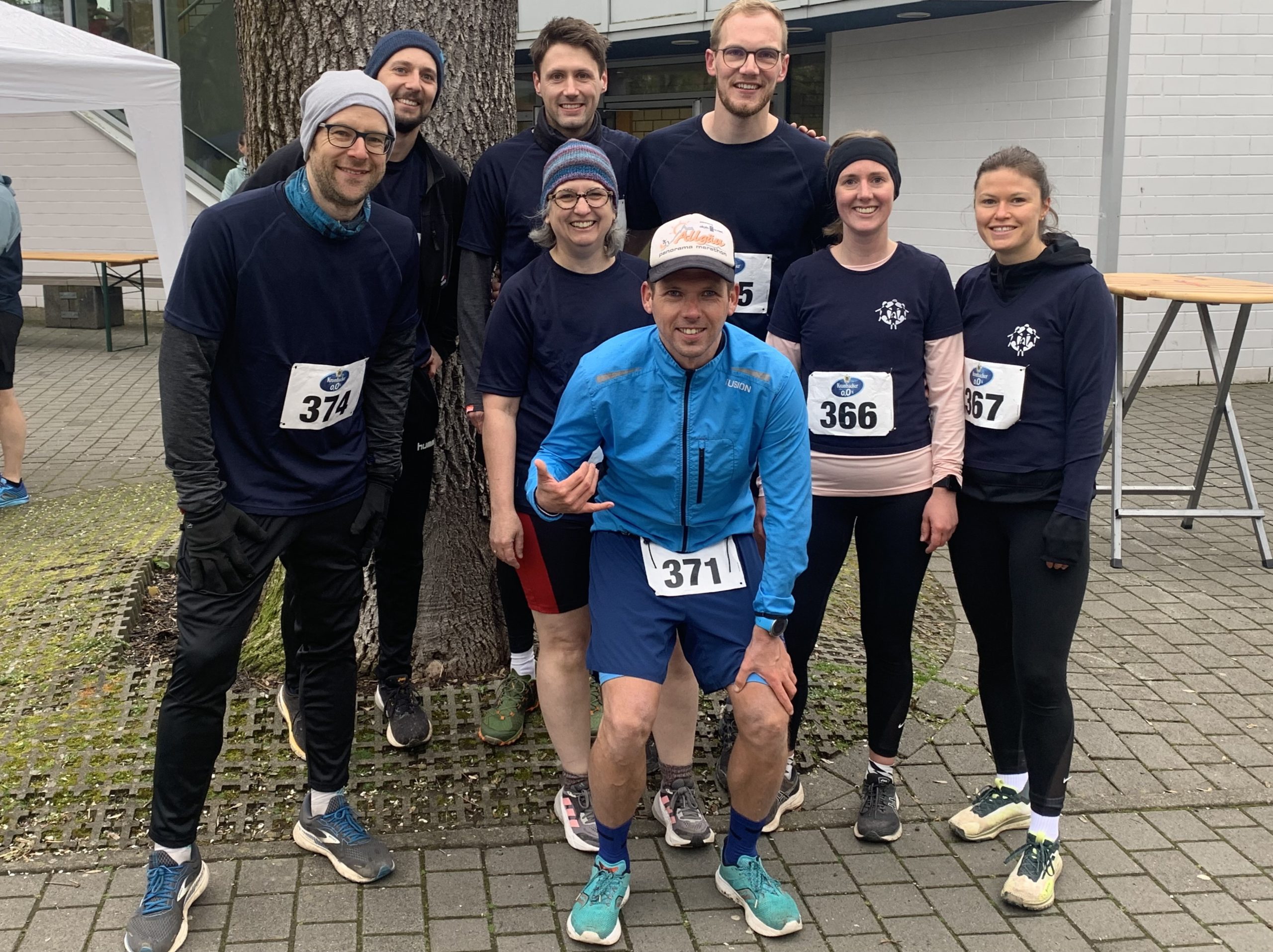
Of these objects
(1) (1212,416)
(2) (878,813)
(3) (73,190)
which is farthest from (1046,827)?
(3) (73,190)

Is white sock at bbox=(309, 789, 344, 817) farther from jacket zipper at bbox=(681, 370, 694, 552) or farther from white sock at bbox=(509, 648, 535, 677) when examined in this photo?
jacket zipper at bbox=(681, 370, 694, 552)

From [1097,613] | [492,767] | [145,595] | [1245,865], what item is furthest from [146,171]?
[1245,865]

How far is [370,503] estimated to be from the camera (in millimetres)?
3543

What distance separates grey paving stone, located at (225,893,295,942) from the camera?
3.24 meters

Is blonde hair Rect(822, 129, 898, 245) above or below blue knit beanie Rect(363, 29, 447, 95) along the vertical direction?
below

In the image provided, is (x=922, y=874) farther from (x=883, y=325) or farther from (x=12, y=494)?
(x=12, y=494)

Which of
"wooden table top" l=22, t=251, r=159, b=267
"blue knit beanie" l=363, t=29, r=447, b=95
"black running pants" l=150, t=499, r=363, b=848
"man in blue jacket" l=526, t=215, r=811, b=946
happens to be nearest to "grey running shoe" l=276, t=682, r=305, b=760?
"black running pants" l=150, t=499, r=363, b=848

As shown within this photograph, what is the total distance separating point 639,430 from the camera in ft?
10.7

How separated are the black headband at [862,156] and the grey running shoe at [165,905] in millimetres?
2543

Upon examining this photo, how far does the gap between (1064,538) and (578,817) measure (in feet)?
5.25

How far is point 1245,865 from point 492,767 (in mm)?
2276

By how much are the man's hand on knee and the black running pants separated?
1.14 metres

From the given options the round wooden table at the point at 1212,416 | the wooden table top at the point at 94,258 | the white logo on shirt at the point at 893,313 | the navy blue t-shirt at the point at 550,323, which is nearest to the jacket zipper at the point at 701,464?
the navy blue t-shirt at the point at 550,323

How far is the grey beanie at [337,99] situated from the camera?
10.1 ft
